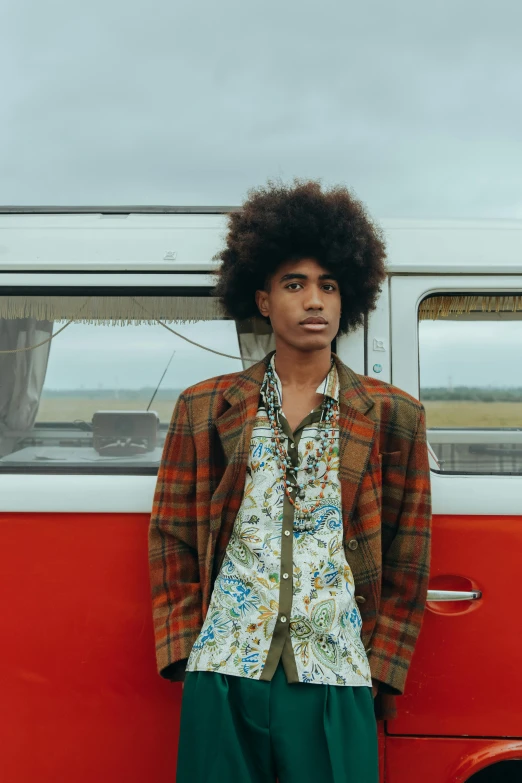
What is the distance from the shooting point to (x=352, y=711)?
5.50 feet

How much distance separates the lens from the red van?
213 centimetres

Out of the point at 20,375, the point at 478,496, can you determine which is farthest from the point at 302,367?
the point at 20,375

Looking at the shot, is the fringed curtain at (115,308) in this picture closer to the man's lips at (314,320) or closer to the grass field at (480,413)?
the man's lips at (314,320)

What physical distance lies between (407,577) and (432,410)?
0.68 meters

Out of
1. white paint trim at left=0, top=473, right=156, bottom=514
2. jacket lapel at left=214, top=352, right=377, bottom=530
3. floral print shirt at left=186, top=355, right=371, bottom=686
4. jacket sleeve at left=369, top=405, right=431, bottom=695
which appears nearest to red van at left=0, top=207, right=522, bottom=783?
white paint trim at left=0, top=473, right=156, bottom=514

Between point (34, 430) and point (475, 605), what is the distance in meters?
1.62

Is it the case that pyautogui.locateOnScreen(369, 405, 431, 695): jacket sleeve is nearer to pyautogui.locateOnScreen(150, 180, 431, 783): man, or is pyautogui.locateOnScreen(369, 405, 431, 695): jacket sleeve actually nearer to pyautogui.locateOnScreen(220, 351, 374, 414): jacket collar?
pyautogui.locateOnScreen(150, 180, 431, 783): man

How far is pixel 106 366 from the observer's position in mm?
2418

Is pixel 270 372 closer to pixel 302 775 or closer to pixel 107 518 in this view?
pixel 107 518

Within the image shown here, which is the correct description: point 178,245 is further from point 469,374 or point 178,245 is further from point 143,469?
point 469,374

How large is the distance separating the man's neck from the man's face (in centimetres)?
4

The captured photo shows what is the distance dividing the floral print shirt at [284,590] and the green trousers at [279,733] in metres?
0.04

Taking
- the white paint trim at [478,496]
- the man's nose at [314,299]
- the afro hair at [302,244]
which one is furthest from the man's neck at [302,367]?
the white paint trim at [478,496]

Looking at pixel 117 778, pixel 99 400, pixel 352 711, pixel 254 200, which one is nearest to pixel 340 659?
pixel 352 711
